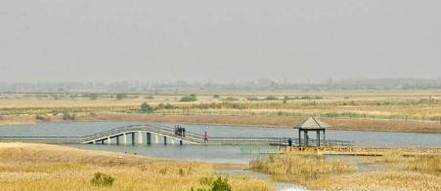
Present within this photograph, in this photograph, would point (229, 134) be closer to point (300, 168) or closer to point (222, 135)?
point (222, 135)

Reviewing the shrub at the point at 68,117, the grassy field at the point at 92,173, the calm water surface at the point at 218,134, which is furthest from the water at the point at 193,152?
the shrub at the point at 68,117

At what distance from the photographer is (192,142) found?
90500 millimetres

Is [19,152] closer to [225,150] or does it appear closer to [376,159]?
[225,150]

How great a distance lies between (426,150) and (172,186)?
3422 centimetres

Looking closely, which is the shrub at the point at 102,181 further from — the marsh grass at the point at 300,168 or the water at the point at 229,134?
the water at the point at 229,134

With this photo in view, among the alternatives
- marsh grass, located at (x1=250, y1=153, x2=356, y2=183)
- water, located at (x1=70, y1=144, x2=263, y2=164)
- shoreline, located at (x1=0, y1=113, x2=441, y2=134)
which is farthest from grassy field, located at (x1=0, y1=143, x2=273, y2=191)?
shoreline, located at (x1=0, y1=113, x2=441, y2=134)

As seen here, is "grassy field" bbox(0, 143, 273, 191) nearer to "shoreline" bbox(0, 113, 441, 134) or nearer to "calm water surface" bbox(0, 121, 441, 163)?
"calm water surface" bbox(0, 121, 441, 163)

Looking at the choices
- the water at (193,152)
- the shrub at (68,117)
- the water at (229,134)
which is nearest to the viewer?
the water at (193,152)

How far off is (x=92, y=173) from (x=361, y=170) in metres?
17.6

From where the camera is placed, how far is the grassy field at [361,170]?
1825 inches

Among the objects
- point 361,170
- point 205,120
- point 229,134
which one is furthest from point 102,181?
point 205,120

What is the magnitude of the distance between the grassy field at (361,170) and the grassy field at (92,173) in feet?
12.9

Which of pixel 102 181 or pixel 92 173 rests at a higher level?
pixel 102 181

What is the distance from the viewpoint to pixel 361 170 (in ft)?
188
